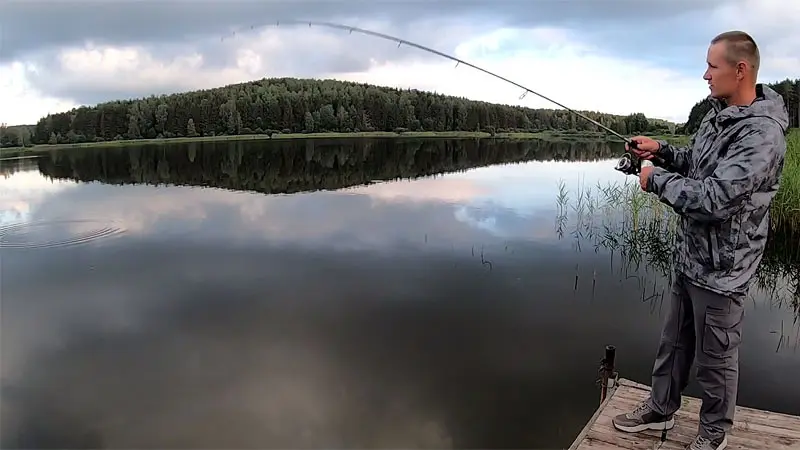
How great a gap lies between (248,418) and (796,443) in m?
4.47

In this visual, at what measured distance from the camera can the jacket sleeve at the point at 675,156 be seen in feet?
10.8

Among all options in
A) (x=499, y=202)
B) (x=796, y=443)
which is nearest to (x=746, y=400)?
(x=796, y=443)

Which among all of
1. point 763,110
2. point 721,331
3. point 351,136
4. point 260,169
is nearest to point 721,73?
point 763,110

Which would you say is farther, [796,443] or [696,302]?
[796,443]

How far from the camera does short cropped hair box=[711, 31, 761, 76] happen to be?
2.69 meters

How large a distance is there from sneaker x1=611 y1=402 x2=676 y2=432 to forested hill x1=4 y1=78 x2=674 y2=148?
4485 centimetres

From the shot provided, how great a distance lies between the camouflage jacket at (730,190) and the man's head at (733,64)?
98 millimetres

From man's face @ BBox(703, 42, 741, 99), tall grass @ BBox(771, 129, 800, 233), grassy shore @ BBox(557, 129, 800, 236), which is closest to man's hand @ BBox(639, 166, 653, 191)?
man's face @ BBox(703, 42, 741, 99)

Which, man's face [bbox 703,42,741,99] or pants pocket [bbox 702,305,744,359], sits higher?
man's face [bbox 703,42,741,99]

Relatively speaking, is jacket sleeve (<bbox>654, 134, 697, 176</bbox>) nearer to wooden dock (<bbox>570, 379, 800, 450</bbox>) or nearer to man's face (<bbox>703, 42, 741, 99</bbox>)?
man's face (<bbox>703, 42, 741, 99</bbox>)

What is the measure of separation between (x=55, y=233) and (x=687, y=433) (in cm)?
1343

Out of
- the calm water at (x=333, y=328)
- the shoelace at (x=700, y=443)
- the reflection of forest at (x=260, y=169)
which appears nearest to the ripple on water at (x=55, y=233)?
the calm water at (x=333, y=328)

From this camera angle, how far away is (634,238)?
1112cm

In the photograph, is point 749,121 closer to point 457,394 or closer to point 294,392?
point 457,394
